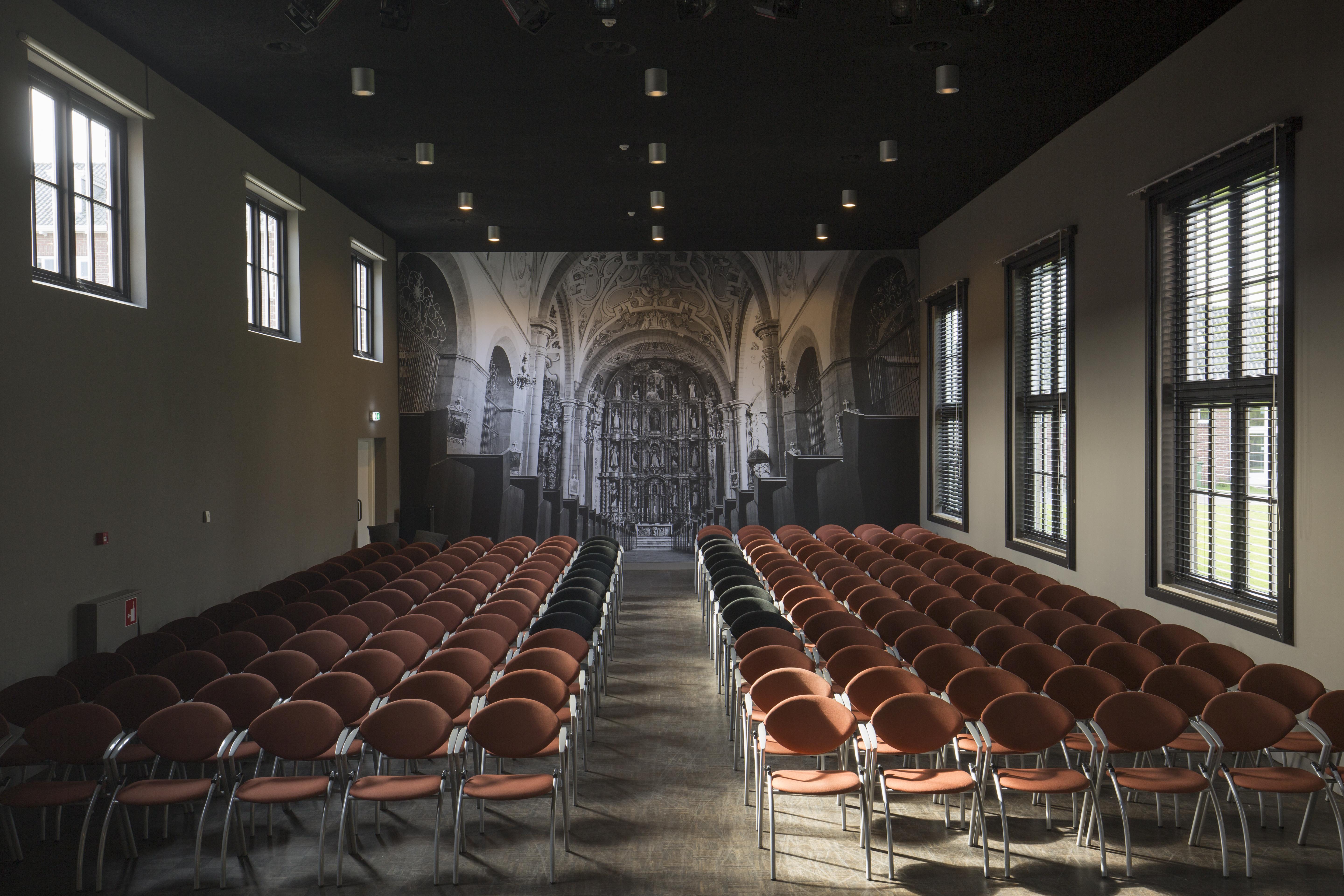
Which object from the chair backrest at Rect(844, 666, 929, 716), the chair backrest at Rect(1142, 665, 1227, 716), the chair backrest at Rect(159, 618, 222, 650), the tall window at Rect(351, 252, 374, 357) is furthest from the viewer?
the tall window at Rect(351, 252, 374, 357)

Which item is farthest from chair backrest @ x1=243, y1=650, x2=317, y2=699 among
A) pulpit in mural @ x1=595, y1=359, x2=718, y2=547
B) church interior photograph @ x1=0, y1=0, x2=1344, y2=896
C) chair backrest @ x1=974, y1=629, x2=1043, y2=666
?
pulpit in mural @ x1=595, y1=359, x2=718, y2=547

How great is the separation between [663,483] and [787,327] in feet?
18.0

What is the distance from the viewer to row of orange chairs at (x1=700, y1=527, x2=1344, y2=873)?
5.31 metres

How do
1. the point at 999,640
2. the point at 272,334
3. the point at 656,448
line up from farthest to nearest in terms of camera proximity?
1. the point at 656,448
2. the point at 272,334
3. the point at 999,640

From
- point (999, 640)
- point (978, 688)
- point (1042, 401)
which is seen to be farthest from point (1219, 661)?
point (1042, 401)

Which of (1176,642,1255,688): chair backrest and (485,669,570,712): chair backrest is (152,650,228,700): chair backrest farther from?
(1176,642,1255,688): chair backrest

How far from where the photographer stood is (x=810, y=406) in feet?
60.9

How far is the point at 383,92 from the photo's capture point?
9812mm

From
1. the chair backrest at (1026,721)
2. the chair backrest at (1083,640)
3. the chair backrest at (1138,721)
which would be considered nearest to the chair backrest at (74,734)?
the chair backrest at (1026,721)

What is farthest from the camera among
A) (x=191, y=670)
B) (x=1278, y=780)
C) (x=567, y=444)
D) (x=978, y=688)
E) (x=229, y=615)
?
(x=567, y=444)

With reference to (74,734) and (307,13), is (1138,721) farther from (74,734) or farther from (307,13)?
(307,13)

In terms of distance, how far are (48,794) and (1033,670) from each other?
593 centimetres

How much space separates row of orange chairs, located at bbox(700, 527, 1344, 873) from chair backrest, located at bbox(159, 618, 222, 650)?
4.26 metres

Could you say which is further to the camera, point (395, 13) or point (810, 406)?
point (810, 406)
